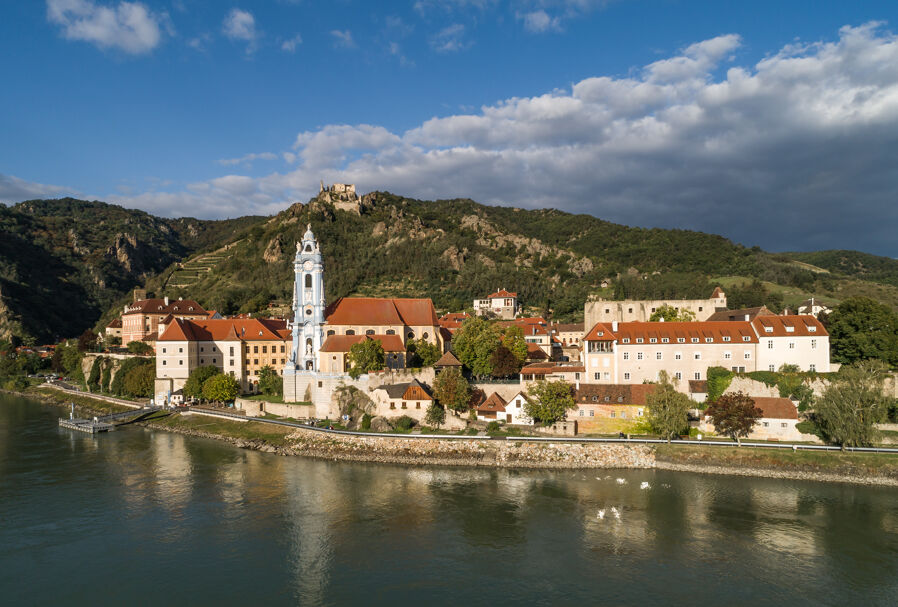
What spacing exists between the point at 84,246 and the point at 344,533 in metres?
151

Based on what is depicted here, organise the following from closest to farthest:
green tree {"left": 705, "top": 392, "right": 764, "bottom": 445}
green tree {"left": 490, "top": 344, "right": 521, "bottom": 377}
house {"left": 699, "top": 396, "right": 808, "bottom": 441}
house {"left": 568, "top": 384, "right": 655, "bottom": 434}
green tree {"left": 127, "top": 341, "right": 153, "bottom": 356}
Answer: green tree {"left": 705, "top": 392, "right": 764, "bottom": 445} → house {"left": 699, "top": 396, "right": 808, "bottom": 441} → house {"left": 568, "top": 384, "right": 655, "bottom": 434} → green tree {"left": 490, "top": 344, "right": 521, "bottom": 377} → green tree {"left": 127, "top": 341, "right": 153, "bottom": 356}

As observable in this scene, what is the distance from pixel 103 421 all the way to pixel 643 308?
5276 cm

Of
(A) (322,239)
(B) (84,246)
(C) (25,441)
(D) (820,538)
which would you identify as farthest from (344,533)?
(B) (84,246)

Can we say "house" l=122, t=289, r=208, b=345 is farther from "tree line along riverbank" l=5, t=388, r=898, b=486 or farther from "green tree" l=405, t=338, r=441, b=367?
"tree line along riverbank" l=5, t=388, r=898, b=486

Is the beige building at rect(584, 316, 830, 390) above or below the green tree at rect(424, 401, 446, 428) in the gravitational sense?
above

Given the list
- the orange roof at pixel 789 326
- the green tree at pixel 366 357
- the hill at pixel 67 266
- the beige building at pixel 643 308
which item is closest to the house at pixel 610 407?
the orange roof at pixel 789 326

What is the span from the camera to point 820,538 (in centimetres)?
2170

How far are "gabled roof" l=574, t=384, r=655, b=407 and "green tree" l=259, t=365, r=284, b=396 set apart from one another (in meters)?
24.7

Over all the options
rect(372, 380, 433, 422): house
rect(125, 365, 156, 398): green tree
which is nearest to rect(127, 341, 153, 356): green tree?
rect(125, 365, 156, 398): green tree

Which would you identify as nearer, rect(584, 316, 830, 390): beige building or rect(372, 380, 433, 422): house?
rect(584, 316, 830, 390): beige building

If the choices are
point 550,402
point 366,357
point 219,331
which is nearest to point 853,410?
point 550,402

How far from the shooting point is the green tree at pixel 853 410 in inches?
1167

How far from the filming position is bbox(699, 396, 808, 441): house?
1276 inches

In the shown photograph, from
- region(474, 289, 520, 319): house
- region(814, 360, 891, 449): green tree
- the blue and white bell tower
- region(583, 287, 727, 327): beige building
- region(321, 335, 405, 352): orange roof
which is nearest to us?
region(814, 360, 891, 449): green tree
